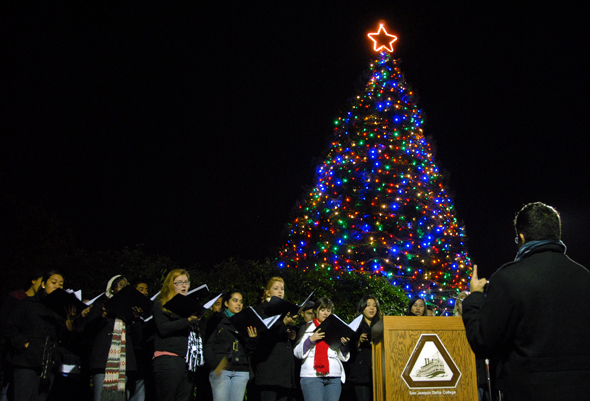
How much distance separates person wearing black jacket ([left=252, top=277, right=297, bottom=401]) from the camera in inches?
199

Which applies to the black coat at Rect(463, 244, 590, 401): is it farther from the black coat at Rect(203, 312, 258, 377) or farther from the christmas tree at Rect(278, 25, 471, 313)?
the christmas tree at Rect(278, 25, 471, 313)

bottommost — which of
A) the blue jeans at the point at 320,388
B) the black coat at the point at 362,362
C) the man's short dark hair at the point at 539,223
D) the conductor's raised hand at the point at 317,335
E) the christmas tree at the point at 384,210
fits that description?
the blue jeans at the point at 320,388

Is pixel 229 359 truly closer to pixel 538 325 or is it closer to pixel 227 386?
pixel 227 386

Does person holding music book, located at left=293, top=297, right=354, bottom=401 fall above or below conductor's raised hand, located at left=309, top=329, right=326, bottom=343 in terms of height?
below

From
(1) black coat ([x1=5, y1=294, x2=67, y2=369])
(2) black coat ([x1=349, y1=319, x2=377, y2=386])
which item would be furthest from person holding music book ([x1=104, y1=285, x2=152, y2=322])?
(2) black coat ([x1=349, y1=319, x2=377, y2=386])

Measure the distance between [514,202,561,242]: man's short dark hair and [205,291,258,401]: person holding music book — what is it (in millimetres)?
3214

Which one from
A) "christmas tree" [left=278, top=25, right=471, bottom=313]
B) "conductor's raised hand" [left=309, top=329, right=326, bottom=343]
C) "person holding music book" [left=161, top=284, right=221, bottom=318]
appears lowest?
"conductor's raised hand" [left=309, top=329, right=326, bottom=343]

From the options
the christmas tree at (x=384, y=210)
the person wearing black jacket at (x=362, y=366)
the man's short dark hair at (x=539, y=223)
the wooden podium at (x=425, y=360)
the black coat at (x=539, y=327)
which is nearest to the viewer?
the black coat at (x=539, y=327)

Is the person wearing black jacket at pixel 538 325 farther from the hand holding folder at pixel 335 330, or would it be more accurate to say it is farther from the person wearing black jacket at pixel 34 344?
the person wearing black jacket at pixel 34 344

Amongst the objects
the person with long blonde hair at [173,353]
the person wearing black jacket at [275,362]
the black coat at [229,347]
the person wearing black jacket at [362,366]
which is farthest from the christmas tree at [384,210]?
the person with long blonde hair at [173,353]

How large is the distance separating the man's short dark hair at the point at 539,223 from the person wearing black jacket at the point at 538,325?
1cm

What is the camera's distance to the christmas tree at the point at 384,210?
39.8 feet

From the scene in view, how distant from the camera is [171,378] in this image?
462cm

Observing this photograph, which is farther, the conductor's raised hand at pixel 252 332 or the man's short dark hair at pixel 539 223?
the conductor's raised hand at pixel 252 332
